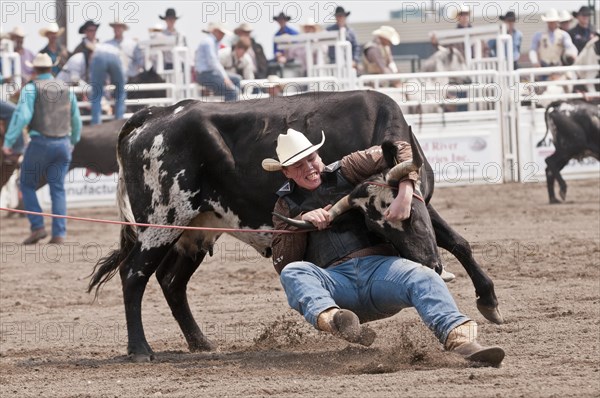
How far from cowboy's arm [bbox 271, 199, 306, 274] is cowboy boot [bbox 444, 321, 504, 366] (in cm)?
108

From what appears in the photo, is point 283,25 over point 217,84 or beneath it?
over

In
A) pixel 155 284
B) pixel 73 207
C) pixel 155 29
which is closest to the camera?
pixel 155 284

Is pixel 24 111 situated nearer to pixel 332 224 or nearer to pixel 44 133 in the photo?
pixel 44 133

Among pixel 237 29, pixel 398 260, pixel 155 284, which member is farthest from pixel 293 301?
pixel 237 29

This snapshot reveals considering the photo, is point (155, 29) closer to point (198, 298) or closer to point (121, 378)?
point (198, 298)

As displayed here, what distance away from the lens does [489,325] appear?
293 inches

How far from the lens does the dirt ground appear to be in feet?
18.7

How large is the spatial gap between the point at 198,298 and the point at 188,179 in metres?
2.36

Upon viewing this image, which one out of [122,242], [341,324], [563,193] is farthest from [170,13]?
[341,324]

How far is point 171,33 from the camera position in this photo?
64.0 ft

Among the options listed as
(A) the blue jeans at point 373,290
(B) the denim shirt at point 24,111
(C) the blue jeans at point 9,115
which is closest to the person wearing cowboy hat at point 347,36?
(C) the blue jeans at point 9,115

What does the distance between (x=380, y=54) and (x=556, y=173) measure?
4541mm

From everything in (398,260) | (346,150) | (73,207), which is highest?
(346,150)

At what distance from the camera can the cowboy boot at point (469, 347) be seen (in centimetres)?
566
